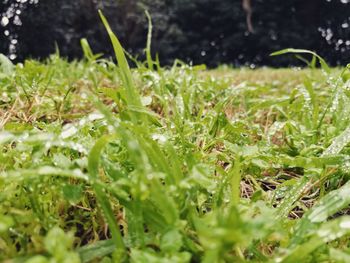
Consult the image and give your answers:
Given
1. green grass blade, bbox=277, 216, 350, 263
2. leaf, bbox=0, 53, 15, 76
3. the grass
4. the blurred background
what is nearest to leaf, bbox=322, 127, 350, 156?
the grass

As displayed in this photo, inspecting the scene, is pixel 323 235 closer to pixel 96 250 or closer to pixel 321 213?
pixel 321 213

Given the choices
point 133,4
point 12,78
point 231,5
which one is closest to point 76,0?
point 133,4

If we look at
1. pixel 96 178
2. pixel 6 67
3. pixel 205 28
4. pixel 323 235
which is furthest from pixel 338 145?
pixel 205 28

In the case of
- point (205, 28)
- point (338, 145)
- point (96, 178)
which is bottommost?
point (205, 28)

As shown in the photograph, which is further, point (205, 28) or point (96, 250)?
point (205, 28)

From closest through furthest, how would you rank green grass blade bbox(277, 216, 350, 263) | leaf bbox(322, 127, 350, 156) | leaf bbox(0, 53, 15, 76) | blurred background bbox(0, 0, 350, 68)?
green grass blade bbox(277, 216, 350, 263) → leaf bbox(322, 127, 350, 156) → leaf bbox(0, 53, 15, 76) → blurred background bbox(0, 0, 350, 68)

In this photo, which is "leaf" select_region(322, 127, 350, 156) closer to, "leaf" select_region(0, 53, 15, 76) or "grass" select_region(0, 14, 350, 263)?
"grass" select_region(0, 14, 350, 263)

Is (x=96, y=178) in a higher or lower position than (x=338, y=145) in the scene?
higher

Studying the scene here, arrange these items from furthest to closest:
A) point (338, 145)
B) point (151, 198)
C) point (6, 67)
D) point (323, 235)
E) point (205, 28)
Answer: point (205, 28), point (6, 67), point (338, 145), point (151, 198), point (323, 235)

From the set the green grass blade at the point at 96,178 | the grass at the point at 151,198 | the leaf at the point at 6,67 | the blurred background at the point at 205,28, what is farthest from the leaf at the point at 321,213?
the blurred background at the point at 205,28

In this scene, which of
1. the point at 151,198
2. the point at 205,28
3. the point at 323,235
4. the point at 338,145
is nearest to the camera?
the point at 323,235
